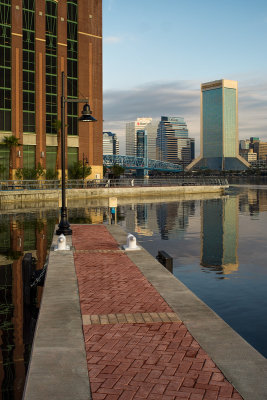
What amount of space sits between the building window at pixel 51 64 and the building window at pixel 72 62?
104 inches

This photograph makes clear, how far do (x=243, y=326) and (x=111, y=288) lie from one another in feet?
10.7

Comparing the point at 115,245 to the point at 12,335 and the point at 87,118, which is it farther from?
the point at 12,335

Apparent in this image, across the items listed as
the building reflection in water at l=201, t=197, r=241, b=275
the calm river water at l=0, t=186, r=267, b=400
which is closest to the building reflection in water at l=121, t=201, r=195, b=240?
the calm river water at l=0, t=186, r=267, b=400

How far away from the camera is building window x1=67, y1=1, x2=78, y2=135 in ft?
233

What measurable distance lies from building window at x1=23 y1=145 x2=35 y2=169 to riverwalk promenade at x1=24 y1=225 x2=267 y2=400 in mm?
→ 57559

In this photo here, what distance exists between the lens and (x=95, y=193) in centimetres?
5956

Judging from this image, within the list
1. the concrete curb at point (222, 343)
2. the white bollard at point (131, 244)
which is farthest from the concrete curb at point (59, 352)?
the white bollard at point (131, 244)

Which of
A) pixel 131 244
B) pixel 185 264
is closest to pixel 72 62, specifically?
pixel 185 264

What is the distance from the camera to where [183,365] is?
605cm

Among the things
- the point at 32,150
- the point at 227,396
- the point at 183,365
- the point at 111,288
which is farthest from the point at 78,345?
the point at 32,150

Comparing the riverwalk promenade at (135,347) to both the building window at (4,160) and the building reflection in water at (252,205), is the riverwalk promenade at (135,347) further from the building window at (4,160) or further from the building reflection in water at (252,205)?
the building window at (4,160)

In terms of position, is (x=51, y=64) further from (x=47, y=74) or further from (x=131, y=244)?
(x=131, y=244)

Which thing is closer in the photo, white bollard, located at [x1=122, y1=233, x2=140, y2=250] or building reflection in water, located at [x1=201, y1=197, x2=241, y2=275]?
white bollard, located at [x1=122, y1=233, x2=140, y2=250]

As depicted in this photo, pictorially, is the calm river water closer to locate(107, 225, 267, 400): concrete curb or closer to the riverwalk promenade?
the riverwalk promenade
